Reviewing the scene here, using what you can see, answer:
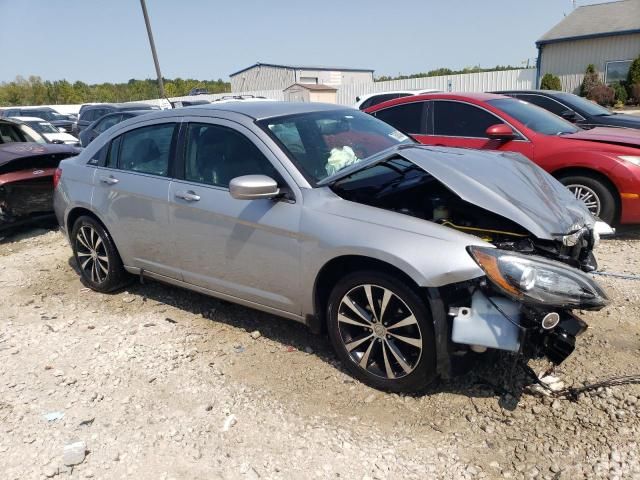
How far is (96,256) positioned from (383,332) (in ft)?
10.2

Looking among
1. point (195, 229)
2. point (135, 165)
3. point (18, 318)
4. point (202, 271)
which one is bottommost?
point (18, 318)

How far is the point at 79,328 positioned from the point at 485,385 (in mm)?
3256

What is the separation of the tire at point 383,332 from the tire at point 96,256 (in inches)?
96.2

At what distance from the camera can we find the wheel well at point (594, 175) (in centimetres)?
552

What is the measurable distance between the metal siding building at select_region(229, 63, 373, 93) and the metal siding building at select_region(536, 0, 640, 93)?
62.8ft

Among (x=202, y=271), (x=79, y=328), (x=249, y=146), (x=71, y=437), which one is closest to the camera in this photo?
(x=71, y=437)

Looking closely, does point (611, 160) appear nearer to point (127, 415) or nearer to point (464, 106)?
point (464, 106)

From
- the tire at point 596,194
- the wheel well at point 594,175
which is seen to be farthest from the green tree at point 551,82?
the tire at point 596,194

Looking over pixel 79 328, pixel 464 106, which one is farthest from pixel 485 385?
pixel 464 106

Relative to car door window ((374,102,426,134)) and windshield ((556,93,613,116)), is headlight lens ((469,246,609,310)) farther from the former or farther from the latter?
windshield ((556,93,613,116))

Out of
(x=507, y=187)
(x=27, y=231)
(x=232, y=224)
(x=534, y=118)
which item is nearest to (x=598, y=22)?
(x=534, y=118)

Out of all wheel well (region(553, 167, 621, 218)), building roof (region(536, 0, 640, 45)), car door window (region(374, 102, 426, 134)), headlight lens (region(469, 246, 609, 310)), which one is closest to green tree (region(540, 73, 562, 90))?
building roof (region(536, 0, 640, 45))

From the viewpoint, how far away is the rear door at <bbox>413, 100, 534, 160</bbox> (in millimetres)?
6257

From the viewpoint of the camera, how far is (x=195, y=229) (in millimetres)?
3783
